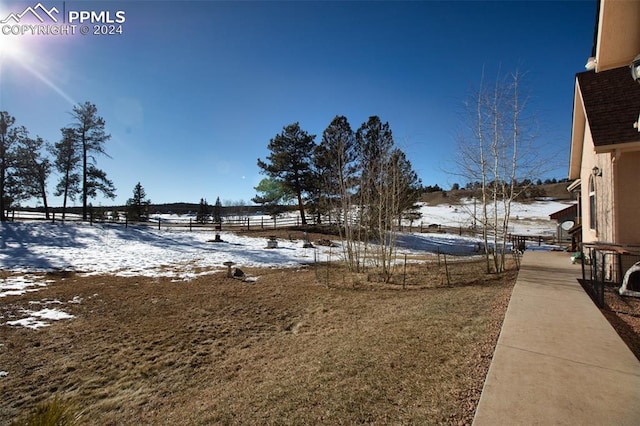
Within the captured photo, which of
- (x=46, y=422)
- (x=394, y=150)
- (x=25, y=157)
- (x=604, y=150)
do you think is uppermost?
(x=25, y=157)

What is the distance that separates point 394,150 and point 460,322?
243 inches

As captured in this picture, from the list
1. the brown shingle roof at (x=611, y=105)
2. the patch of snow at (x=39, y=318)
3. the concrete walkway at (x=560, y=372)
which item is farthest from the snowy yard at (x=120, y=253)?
the concrete walkway at (x=560, y=372)

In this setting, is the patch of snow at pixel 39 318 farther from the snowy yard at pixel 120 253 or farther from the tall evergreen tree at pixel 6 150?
the tall evergreen tree at pixel 6 150

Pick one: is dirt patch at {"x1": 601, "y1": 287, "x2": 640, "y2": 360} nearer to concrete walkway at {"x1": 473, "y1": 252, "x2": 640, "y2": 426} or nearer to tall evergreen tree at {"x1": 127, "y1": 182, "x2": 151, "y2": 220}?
concrete walkway at {"x1": 473, "y1": 252, "x2": 640, "y2": 426}

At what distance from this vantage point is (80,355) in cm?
455

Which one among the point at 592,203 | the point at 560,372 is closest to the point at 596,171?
the point at 592,203

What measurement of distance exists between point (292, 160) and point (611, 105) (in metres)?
21.1

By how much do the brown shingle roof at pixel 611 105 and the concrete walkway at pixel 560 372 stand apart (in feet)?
12.1

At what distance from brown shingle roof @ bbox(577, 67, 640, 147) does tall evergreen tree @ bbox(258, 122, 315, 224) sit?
19.5 m

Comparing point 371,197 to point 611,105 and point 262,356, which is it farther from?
point 262,356

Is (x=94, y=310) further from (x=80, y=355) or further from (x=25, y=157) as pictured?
(x=25, y=157)

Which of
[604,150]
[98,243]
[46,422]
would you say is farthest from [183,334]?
[98,243]

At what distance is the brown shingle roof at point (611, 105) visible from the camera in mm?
5793

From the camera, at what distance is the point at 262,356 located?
432 centimetres
